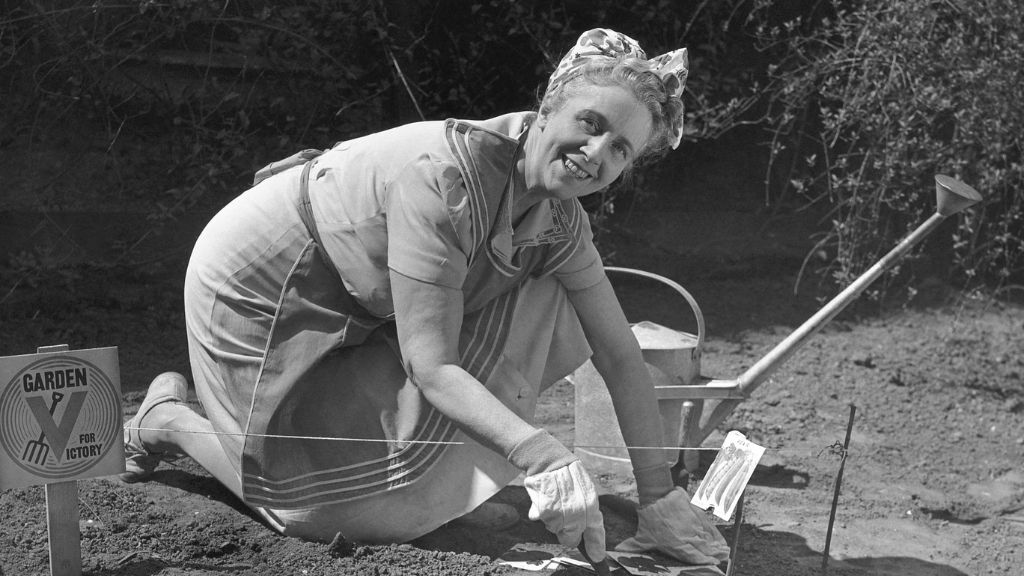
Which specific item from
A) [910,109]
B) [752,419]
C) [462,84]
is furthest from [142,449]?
[910,109]

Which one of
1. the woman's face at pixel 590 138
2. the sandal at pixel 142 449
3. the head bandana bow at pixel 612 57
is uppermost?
the head bandana bow at pixel 612 57

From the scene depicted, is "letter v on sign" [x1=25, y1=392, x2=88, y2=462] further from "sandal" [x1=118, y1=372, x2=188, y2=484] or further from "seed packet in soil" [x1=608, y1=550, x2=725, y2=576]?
"seed packet in soil" [x1=608, y1=550, x2=725, y2=576]

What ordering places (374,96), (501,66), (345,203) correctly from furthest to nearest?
(501,66) → (374,96) → (345,203)

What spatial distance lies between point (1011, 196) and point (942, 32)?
2.90 feet

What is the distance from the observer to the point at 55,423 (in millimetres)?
2160

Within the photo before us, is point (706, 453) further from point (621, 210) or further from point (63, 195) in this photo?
point (63, 195)

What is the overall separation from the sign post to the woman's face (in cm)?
97

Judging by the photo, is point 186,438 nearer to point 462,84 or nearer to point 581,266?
point 581,266

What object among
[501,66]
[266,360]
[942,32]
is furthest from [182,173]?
[942,32]

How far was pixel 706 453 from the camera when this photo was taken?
3566 mm

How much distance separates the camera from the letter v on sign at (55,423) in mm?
2146

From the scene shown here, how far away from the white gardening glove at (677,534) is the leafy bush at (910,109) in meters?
2.35

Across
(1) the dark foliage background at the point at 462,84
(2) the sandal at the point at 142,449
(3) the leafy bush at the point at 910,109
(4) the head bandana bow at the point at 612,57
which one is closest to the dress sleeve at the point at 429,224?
(4) the head bandana bow at the point at 612,57

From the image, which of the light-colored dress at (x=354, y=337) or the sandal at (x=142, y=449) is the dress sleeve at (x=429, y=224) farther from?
the sandal at (x=142, y=449)
